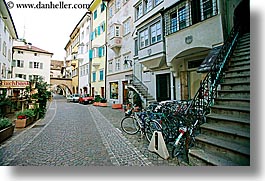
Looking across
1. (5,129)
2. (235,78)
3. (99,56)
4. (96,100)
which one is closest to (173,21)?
(235,78)

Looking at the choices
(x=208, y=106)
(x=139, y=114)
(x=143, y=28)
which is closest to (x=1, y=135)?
(x=139, y=114)

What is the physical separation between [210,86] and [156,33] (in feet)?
13.9

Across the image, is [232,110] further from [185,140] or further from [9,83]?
[9,83]

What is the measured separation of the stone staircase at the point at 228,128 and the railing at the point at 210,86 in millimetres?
109

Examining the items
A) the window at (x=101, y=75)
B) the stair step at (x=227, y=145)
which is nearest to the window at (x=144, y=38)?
the window at (x=101, y=75)

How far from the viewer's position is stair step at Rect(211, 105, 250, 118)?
91.4 inches

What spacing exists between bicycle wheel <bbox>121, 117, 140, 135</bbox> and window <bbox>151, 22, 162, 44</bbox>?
351 cm

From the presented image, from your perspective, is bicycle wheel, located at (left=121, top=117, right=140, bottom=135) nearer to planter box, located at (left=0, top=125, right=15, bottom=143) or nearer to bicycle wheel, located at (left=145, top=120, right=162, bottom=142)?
bicycle wheel, located at (left=145, top=120, right=162, bottom=142)

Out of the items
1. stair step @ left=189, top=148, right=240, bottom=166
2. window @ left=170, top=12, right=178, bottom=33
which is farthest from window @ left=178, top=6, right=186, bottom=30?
stair step @ left=189, top=148, right=240, bottom=166

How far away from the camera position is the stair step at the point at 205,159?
6.83ft

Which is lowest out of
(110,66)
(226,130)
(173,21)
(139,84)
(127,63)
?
(226,130)

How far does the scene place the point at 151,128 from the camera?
3.56 meters

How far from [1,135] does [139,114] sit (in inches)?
112

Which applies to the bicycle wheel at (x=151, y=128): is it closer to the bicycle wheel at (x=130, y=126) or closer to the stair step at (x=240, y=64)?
the bicycle wheel at (x=130, y=126)
